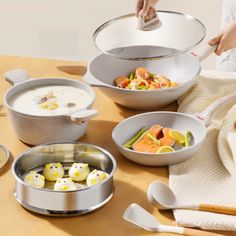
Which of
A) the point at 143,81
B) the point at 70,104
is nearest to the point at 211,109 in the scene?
the point at 143,81

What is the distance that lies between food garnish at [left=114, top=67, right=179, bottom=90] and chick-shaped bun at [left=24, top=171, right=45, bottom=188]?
44cm

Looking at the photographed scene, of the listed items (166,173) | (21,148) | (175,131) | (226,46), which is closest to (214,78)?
(226,46)

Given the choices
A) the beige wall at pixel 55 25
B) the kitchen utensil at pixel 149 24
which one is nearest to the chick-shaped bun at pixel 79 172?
the kitchen utensil at pixel 149 24

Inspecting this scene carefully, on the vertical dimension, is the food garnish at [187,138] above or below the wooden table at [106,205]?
above

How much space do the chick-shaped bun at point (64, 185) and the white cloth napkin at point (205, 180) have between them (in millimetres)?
194

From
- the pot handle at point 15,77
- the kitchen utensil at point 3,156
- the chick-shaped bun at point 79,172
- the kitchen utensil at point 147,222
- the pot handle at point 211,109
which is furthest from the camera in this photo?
the pot handle at point 15,77

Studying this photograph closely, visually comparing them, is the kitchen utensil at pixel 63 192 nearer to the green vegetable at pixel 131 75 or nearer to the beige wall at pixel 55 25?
the green vegetable at pixel 131 75

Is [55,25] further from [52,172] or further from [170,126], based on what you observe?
[52,172]

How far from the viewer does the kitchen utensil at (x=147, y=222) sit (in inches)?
44.5

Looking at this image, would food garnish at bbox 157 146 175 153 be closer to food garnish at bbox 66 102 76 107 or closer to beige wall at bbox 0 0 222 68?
food garnish at bbox 66 102 76 107

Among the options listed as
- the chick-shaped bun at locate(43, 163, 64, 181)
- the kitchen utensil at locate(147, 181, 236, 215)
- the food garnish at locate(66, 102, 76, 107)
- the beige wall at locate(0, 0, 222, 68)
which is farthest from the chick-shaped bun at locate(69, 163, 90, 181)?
the beige wall at locate(0, 0, 222, 68)

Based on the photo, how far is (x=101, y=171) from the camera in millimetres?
1254

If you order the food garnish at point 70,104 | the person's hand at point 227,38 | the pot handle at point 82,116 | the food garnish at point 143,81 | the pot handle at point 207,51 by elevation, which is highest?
the person's hand at point 227,38

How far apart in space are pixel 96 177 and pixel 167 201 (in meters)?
0.14
